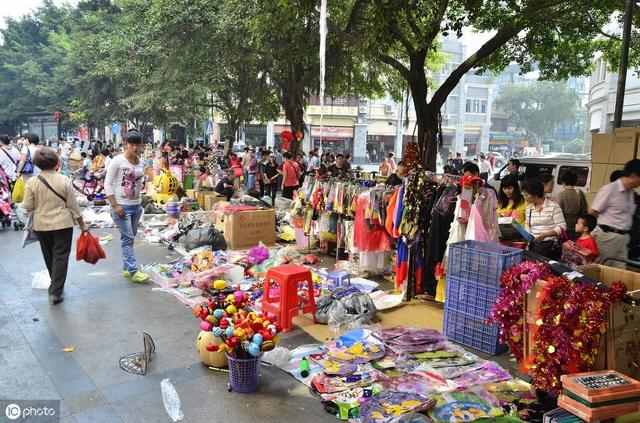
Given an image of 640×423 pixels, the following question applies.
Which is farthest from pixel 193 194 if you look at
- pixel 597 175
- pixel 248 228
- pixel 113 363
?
pixel 597 175

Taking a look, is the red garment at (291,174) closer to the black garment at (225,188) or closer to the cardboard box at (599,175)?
the black garment at (225,188)

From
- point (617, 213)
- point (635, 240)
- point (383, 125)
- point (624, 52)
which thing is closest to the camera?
point (617, 213)

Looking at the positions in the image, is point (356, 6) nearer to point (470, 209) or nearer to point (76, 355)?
point (470, 209)

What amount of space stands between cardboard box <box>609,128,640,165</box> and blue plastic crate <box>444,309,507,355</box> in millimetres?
6223

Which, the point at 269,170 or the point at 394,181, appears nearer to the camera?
the point at 394,181

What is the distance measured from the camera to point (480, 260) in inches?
182

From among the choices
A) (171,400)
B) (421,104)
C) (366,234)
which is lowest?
(171,400)

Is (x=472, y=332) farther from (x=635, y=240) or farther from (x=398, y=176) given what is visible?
(x=398, y=176)

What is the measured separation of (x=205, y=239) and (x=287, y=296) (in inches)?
147

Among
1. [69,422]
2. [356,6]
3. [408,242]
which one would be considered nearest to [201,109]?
[356,6]

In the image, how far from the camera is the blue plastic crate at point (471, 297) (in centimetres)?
459

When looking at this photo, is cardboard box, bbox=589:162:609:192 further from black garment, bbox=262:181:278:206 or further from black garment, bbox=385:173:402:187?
black garment, bbox=262:181:278:206

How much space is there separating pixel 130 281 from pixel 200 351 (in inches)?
111

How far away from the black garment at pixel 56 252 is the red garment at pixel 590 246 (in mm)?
5596
